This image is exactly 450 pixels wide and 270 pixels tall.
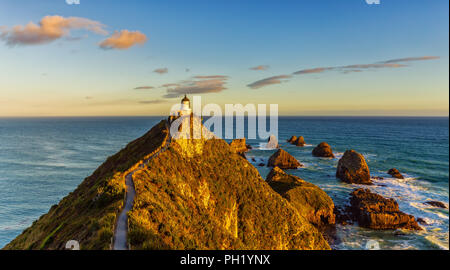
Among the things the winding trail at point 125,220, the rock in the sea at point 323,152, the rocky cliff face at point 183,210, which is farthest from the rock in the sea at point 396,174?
the winding trail at point 125,220

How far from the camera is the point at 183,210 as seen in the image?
734 inches

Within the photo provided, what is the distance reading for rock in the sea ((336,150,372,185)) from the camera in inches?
2322

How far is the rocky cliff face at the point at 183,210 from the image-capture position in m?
13.5

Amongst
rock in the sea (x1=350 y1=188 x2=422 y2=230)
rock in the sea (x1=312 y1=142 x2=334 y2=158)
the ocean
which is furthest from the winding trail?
rock in the sea (x1=312 y1=142 x2=334 y2=158)

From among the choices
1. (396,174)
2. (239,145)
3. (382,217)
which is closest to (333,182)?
(396,174)

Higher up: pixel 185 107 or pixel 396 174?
pixel 185 107

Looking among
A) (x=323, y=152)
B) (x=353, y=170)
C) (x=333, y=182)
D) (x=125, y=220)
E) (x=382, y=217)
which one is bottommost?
(x=382, y=217)

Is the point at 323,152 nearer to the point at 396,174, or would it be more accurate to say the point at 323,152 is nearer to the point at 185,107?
the point at 396,174

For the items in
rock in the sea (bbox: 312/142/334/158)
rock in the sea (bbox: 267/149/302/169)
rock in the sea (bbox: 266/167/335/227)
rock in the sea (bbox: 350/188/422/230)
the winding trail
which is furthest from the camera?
rock in the sea (bbox: 312/142/334/158)

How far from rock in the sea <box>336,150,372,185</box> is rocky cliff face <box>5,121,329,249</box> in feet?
120

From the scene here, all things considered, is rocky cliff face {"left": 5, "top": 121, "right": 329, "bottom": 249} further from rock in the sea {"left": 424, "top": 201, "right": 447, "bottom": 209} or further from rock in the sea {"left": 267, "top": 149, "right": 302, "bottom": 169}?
rock in the sea {"left": 267, "top": 149, "right": 302, "bottom": 169}

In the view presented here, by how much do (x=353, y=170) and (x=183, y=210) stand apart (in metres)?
57.3
